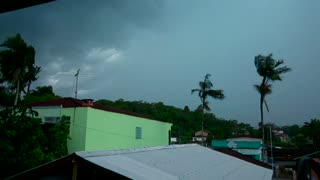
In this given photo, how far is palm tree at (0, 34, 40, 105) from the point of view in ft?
95.7

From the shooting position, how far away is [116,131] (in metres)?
22.5

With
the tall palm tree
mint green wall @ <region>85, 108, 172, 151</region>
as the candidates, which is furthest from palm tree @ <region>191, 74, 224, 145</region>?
mint green wall @ <region>85, 108, 172, 151</region>

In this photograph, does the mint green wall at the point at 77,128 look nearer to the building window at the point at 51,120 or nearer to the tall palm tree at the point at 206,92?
the building window at the point at 51,120

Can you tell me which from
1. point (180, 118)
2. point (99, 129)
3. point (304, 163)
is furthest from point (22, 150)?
point (180, 118)

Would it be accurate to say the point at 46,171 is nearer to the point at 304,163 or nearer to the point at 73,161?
the point at 73,161

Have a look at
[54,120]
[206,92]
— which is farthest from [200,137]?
[54,120]

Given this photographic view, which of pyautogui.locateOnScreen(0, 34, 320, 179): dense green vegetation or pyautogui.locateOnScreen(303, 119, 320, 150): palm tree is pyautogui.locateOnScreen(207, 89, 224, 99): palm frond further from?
pyautogui.locateOnScreen(303, 119, 320, 150): palm tree

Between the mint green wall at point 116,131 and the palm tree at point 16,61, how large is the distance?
10.4 m

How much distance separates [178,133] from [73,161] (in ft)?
118

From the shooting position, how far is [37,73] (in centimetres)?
3597

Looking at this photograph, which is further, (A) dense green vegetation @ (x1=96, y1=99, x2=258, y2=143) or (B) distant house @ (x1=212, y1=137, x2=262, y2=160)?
(A) dense green vegetation @ (x1=96, y1=99, x2=258, y2=143)

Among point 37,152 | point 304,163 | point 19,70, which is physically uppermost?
point 19,70

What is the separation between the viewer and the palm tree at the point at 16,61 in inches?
1148

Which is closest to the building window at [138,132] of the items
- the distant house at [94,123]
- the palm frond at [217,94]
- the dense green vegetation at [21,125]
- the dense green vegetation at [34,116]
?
the distant house at [94,123]
